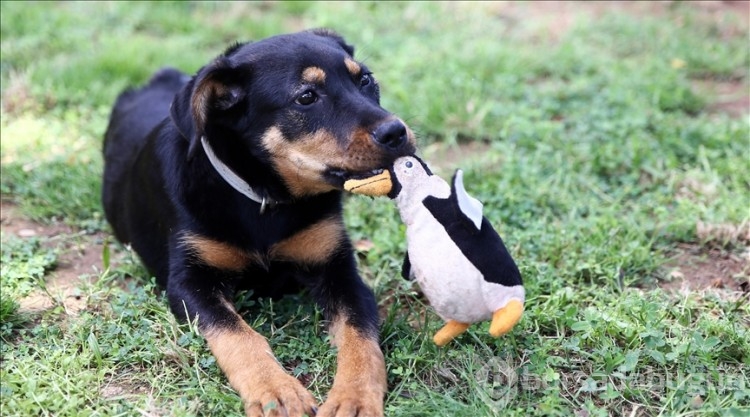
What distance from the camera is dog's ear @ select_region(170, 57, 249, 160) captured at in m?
3.37

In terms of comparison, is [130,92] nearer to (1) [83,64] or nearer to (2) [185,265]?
(1) [83,64]

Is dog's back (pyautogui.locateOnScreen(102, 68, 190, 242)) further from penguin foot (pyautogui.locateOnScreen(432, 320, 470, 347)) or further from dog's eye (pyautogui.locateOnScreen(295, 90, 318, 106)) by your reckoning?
penguin foot (pyautogui.locateOnScreen(432, 320, 470, 347))

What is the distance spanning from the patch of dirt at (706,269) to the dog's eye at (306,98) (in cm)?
189

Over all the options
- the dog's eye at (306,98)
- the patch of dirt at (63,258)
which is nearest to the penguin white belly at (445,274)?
the dog's eye at (306,98)

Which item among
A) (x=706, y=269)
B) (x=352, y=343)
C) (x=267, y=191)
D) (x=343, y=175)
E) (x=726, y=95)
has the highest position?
(x=343, y=175)

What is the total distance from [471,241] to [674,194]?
248 cm

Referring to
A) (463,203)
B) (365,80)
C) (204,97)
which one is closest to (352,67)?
(365,80)

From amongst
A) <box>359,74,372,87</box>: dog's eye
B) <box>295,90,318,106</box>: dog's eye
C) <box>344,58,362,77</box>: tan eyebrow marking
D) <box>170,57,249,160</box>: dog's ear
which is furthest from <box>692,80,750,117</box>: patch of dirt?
<box>170,57,249,160</box>: dog's ear

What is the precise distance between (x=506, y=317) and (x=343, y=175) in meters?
0.86

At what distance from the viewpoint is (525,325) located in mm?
3523

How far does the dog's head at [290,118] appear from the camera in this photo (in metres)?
3.29

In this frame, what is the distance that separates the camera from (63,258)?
441 centimetres

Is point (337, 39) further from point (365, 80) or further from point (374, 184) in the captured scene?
point (374, 184)

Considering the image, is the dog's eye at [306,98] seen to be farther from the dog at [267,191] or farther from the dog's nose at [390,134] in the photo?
the dog's nose at [390,134]
